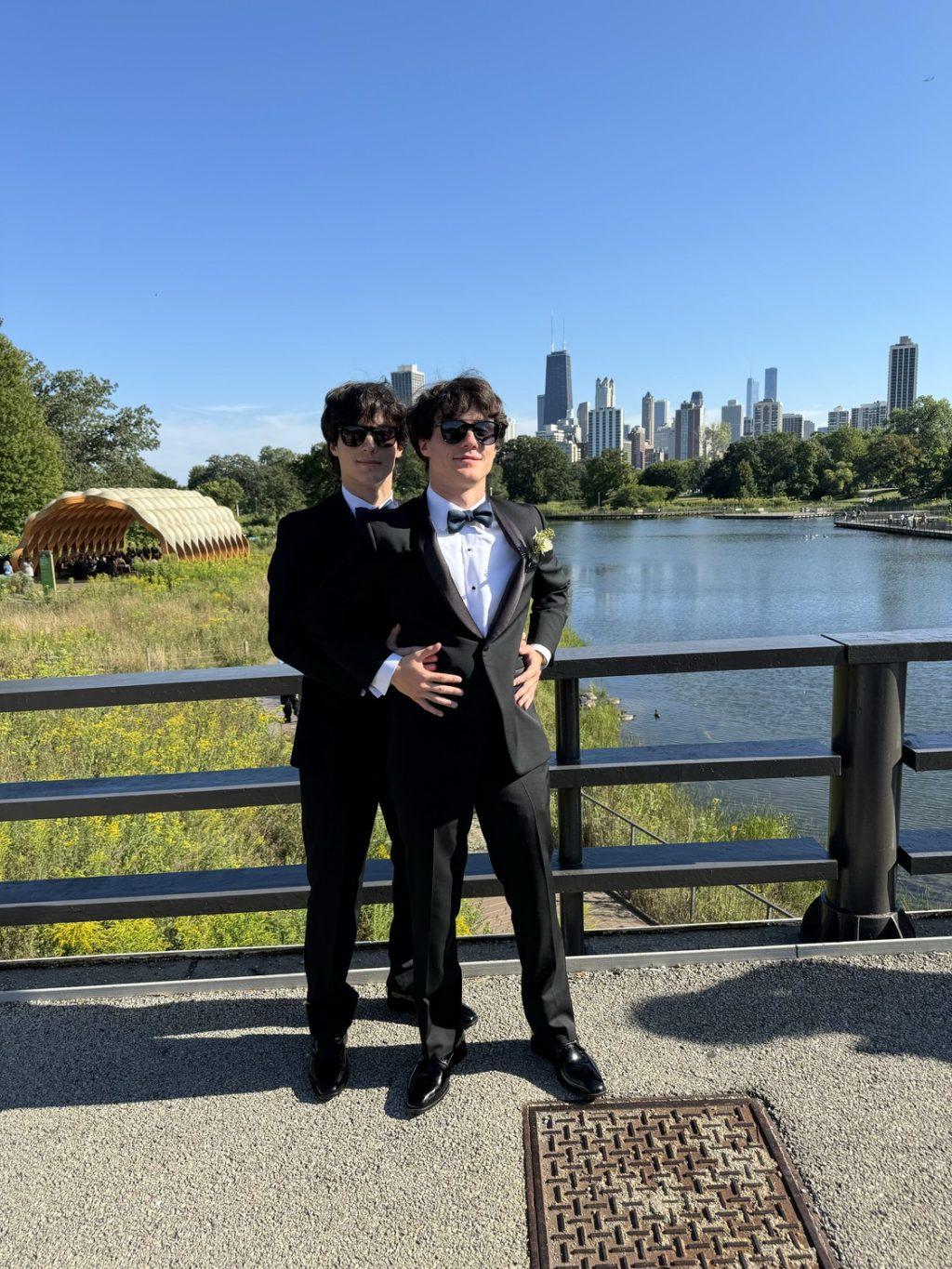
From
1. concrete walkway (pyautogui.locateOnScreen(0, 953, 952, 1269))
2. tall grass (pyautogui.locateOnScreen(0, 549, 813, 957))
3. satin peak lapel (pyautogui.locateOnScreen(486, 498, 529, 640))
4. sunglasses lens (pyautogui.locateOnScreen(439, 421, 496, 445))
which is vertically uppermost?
sunglasses lens (pyautogui.locateOnScreen(439, 421, 496, 445))

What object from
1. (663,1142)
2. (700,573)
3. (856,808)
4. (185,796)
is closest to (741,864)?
(856,808)

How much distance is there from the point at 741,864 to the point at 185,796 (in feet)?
6.04

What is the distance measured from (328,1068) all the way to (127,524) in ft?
135

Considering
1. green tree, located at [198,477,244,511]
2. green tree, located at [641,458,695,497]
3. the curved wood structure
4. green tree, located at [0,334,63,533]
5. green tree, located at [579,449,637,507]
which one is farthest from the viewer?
green tree, located at [641,458,695,497]

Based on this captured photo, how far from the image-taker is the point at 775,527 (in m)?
81.9

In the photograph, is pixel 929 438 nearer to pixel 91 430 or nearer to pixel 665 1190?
pixel 91 430

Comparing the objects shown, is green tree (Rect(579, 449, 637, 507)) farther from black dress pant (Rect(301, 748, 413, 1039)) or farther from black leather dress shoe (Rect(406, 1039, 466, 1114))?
black leather dress shoe (Rect(406, 1039, 466, 1114))

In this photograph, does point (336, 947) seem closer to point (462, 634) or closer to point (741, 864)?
point (462, 634)

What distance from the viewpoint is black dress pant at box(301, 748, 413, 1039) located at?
253 cm

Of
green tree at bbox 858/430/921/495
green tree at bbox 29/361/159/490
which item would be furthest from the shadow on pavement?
green tree at bbox 858/430/921/495

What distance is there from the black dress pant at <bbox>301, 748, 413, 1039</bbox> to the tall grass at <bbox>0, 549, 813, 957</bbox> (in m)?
1.20

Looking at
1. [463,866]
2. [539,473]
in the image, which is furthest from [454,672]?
[539,473]

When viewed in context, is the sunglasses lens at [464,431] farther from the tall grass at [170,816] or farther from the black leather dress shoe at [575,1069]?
the tall grass at [170,816]

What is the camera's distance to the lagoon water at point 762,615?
1088 centimetres
